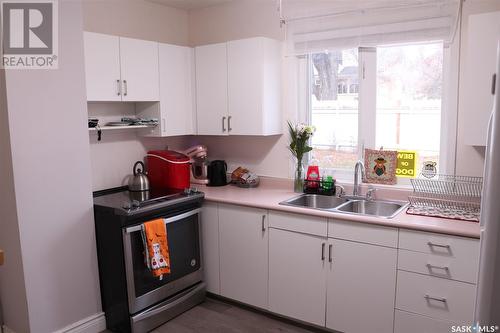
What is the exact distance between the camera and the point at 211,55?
3574mm

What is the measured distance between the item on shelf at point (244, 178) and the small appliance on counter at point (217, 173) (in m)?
0.09

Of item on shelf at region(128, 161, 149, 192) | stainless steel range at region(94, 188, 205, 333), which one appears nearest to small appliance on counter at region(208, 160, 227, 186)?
stainless steel range at region(94, 188, 205, 333)

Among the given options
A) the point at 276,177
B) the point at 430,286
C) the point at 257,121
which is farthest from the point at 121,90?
the point at 430,286

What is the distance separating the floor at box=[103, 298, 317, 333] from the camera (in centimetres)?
298

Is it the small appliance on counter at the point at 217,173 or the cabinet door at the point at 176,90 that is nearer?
the cabinet door at the point at 176,90

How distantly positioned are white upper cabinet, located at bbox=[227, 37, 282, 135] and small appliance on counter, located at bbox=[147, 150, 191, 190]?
51 centimetres

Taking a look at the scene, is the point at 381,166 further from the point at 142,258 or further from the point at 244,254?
the point at 142,258

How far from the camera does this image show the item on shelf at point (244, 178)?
3654 mm

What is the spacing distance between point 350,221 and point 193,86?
73.7 inches

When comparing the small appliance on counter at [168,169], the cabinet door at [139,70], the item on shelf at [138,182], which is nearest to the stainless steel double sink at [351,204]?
the small appliance on counter at [168,169]

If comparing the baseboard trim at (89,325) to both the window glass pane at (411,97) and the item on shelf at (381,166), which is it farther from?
the window glass pane at (411,97)

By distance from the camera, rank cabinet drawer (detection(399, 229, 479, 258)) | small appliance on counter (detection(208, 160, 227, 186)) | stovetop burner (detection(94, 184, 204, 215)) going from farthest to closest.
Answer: small appliance on counter (detection(208, 160, 227, 186)) < stovetop burner (detection(94, 184, 204, 215)) < cabinet drawer (detection(399, 229, 479, 258))
